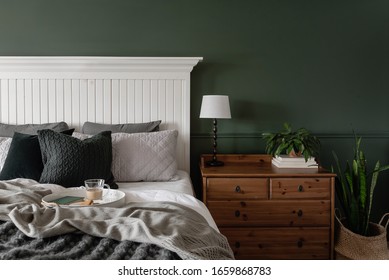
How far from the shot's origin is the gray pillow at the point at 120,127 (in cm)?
251

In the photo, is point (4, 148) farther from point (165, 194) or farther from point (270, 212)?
point (270, 212)

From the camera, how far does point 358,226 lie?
2363mm

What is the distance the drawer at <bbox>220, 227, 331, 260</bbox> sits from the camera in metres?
2.32

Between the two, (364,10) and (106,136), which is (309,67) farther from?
(106,136)

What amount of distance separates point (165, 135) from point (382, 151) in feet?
6.10

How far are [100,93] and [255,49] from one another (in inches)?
51.2

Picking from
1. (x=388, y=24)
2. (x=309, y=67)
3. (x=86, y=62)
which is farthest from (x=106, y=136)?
(x=388, y=24)

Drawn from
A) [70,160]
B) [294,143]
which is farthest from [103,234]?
[294,143]

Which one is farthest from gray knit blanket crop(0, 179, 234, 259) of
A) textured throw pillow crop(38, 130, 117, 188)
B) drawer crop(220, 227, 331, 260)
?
drawer crop(220, 227, 331, 260)

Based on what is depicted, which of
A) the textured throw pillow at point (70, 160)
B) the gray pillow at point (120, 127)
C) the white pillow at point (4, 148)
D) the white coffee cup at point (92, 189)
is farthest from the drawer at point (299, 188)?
the white pillow at point (4, 148)

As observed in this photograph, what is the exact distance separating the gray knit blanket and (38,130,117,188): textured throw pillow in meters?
0.47
